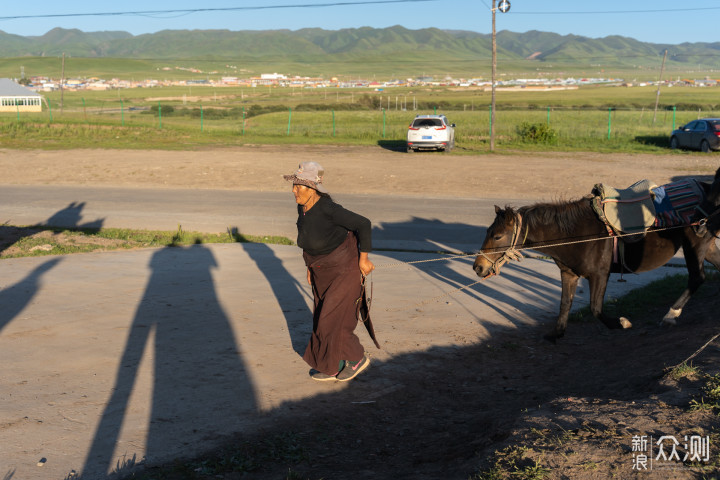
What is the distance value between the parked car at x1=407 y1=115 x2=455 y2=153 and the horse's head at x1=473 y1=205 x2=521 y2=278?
25.6 metres

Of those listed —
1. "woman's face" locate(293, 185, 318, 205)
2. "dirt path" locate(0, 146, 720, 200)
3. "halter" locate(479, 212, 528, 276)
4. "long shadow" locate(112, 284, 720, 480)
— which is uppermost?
"woman's face" locate(293, 185, 318, 205)

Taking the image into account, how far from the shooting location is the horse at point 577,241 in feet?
22.9

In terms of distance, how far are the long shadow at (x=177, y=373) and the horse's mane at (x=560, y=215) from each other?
327cm

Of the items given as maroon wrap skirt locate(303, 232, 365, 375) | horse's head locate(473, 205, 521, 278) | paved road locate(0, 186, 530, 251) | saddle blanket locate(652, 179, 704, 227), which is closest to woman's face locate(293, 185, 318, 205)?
maroon wrap skirt locate(303, 232, 365, 375)

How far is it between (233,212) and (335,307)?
11076mm

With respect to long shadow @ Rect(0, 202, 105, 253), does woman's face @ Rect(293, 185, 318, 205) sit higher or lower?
higher

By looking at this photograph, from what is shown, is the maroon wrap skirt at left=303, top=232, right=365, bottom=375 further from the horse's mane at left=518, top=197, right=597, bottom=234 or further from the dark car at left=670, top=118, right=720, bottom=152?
the dark car at left=670, top=118, right=720, bottom=152

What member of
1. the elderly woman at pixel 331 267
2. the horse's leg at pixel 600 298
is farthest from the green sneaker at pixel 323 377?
the horse's leg at pixel 600 298

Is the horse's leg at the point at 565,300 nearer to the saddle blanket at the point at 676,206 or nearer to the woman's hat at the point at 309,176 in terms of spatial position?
the saddle blanket at the point at 676,206

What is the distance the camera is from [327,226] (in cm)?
609

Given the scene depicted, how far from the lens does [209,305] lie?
8.51 metres

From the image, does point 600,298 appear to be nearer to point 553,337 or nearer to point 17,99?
point 553,337

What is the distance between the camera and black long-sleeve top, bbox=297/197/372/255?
6051mm

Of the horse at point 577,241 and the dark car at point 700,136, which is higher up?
the dark car at point 700,136
